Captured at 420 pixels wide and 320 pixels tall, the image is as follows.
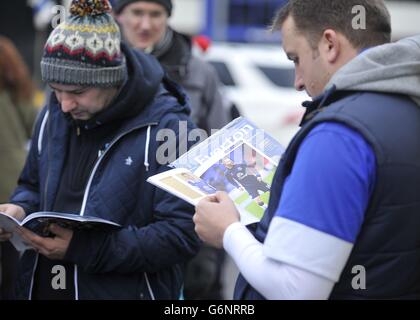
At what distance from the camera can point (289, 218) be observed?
73.4 inches

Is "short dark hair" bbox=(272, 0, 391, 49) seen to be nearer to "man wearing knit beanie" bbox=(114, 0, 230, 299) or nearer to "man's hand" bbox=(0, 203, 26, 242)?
"man's hand" bbox=(0, 203, 26, 242)

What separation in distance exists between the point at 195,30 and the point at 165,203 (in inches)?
696

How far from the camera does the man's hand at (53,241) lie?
275cm

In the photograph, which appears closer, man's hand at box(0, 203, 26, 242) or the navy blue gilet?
the navy blue gilet

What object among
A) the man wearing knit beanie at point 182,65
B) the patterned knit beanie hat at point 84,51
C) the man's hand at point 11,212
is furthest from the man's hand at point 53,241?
the man wearing knit beanie at point 182,65

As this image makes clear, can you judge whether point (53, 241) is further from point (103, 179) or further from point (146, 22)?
point (146, 22)

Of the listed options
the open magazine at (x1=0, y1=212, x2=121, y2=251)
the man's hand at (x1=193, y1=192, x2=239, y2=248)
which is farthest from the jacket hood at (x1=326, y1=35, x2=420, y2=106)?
the open magazine at (x1=0, y1=212, x2=121, y2=251)

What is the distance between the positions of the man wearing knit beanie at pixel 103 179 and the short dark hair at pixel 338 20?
3.07ft

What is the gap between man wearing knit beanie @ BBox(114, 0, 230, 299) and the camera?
4293 mm

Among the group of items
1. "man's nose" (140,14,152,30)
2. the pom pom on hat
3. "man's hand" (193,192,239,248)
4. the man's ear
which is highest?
the man's ear

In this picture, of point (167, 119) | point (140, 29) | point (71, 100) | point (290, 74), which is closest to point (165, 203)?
point (167, 119)

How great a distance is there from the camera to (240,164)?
2387mm

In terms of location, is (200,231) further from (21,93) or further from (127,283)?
(21,93)

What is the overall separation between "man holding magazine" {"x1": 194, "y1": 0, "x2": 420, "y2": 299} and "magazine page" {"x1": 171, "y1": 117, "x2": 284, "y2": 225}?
160mm
